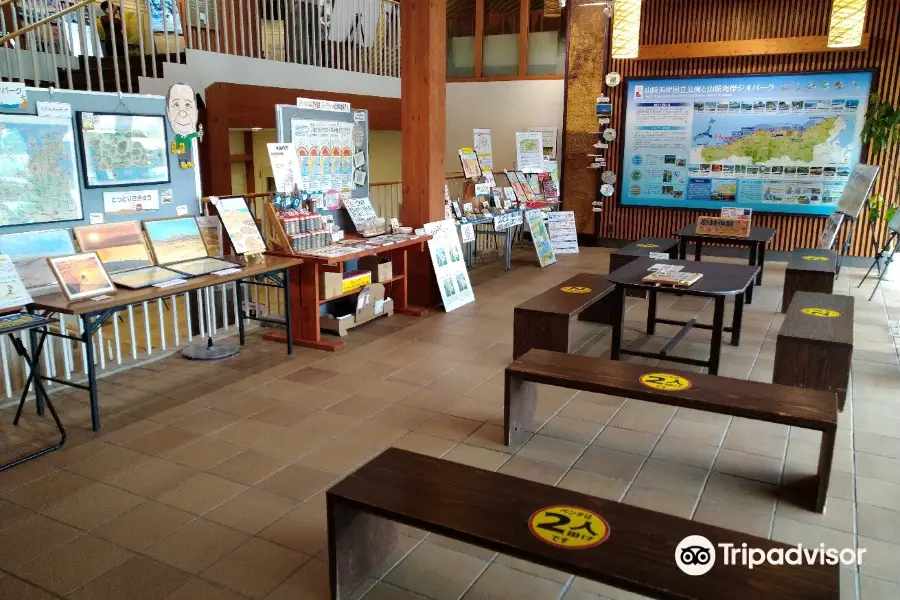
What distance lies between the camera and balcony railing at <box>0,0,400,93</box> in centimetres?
586

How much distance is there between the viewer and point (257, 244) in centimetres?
500

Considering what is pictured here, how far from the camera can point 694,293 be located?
473cm

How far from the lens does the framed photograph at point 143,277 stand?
13.1ft

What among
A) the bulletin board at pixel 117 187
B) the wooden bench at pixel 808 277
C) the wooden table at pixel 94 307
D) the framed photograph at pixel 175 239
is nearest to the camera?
the wooden table at pixel 94 307

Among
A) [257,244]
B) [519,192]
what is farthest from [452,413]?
[519,192]

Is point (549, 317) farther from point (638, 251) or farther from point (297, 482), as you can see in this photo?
point (638, 251)

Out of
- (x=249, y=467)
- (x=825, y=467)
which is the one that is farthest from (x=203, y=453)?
(x=825, y=467)

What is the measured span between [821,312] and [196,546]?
417 cm

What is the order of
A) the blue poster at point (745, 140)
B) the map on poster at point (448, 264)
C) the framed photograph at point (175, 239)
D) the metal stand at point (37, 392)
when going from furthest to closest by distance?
the blue poster at point (745, 140) < the map on poster at point (448, 264) < the framed photograph at point (175, 239) < the metal stand at point (37, 392)

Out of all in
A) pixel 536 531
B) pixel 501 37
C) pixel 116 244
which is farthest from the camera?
pixel 501 37

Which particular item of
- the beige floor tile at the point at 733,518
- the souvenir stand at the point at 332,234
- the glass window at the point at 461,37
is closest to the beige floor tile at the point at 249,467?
the souvenir stand at the point at 332,234

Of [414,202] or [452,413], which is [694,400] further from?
[414,202]

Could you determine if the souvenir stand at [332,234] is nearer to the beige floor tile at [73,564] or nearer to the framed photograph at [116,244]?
the framed photograph at [116,244]

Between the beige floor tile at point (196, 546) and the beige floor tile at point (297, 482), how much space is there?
349mm
